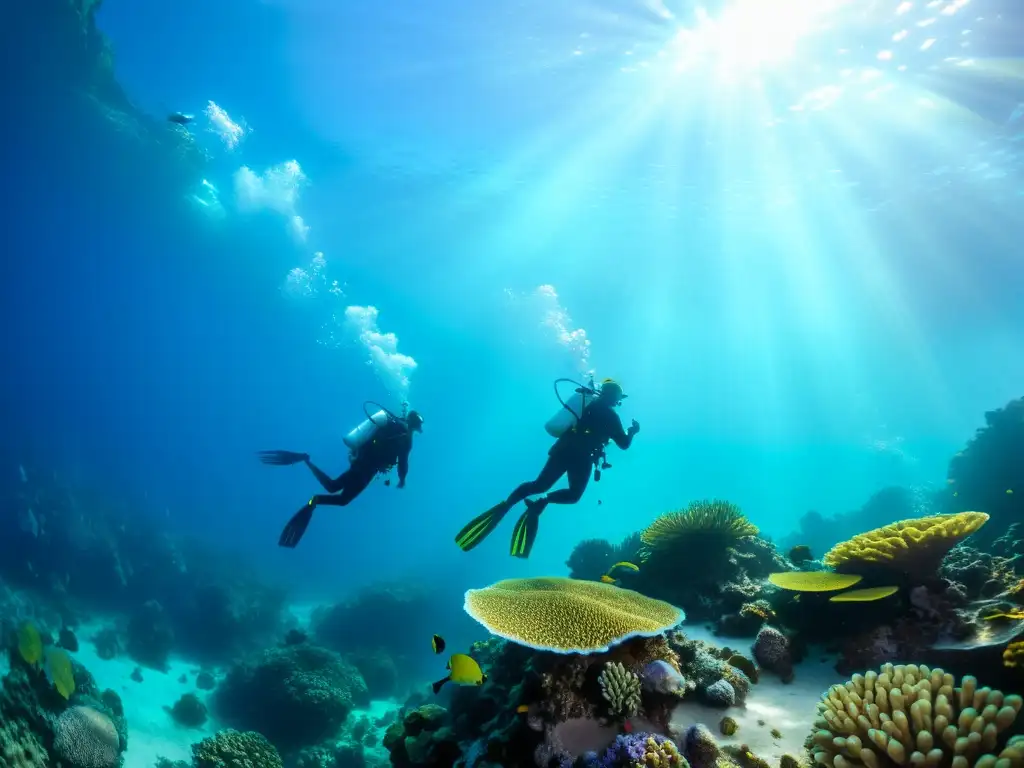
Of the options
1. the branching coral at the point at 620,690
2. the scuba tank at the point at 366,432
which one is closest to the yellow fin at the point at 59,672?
the scuba tank at the point at 366,432

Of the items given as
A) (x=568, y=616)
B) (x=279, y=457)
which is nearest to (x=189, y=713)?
(x=279, y=457)

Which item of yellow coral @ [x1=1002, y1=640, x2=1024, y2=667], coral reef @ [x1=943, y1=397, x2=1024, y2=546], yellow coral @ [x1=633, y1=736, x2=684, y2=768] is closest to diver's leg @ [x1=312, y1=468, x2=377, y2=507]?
yellow coral @ [x1=633, y1=736, x2=684, y2=768]

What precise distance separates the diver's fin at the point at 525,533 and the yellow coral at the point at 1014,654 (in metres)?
6.21

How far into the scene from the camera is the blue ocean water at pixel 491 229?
21.7 meters

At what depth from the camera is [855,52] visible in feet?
61.6

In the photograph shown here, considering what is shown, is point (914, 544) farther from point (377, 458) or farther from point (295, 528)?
point (295, 528)

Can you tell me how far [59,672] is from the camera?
8.27m

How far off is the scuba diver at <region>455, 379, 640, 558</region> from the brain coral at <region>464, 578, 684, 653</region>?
139 inches

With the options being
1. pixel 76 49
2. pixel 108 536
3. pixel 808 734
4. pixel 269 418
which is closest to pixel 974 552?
pixel 808 734

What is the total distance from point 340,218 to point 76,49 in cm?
2021

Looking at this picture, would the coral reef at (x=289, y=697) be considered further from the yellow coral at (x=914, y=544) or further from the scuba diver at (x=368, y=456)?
the yellow coral at (x=914, y=544)

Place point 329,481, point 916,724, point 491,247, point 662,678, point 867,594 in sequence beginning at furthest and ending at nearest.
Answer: point 491,247 < point 329,481 < point 867,594 < point 662,678 < point 916,724

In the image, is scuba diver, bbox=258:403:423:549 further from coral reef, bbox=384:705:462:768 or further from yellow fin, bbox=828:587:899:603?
yellow fin, bbox=828:587:899:603

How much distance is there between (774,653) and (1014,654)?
201 centimetres
